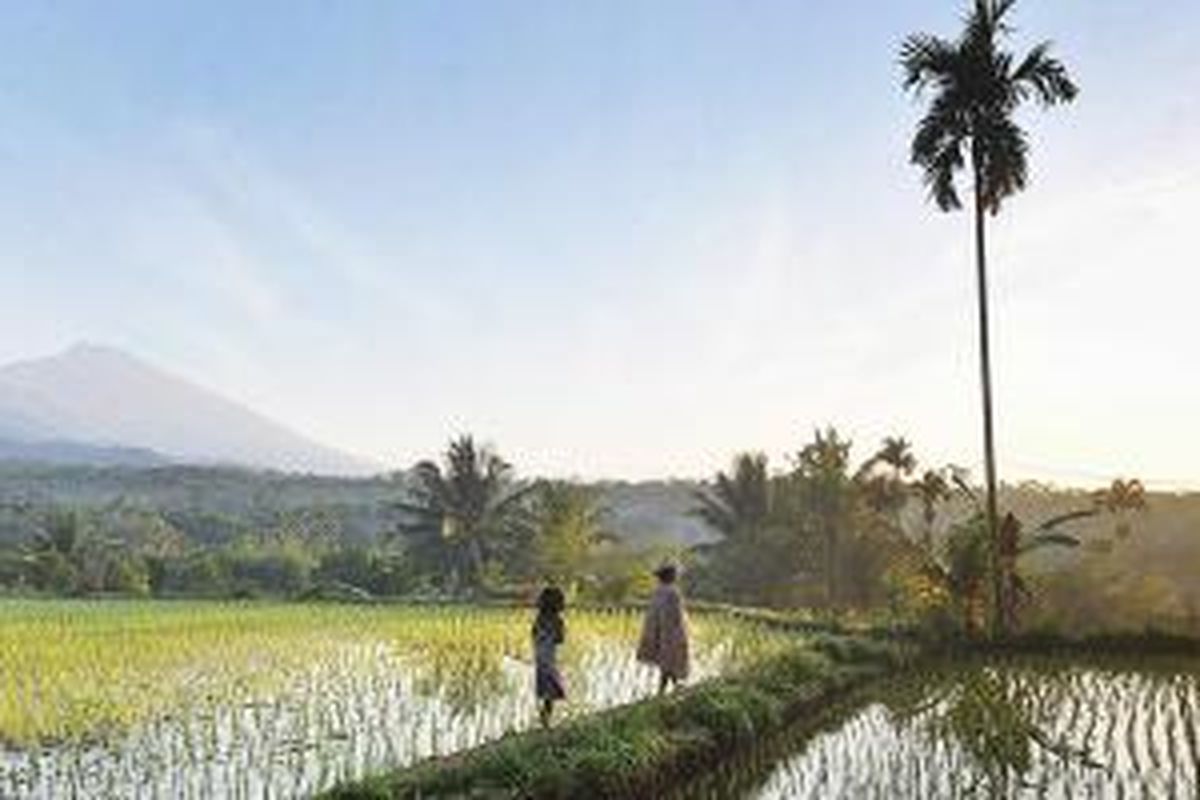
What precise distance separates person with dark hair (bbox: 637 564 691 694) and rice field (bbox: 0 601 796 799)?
1128mm

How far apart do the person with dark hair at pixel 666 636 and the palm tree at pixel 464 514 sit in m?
35.7

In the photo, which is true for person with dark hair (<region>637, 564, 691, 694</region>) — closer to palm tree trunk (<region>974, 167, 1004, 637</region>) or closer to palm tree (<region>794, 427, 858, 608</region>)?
palm tree trunk (<region>974, 167, 1004, 637</region>)

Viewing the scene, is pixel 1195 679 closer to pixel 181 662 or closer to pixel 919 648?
pixel 919 648

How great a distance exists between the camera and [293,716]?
20.1 m

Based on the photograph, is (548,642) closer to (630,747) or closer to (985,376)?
(630,747)

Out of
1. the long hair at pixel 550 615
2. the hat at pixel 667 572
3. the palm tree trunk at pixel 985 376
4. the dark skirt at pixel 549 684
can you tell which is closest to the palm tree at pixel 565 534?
the palm tree trunk at pixel 985 376

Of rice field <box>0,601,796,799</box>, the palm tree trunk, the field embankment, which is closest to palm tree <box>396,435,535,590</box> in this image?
rice field <box>0,601,796,799</box>

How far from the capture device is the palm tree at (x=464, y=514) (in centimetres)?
5591

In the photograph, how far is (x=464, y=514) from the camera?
56156 mm

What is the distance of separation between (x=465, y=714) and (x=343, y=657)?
8.45 metres

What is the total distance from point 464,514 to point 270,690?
33110 millimetres

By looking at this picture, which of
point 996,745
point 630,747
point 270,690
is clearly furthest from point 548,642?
point 270,690

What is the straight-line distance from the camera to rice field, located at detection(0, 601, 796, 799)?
→ 15.9 metres

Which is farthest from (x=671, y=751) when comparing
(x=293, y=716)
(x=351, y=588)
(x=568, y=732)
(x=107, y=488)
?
(x=107, y=488)
